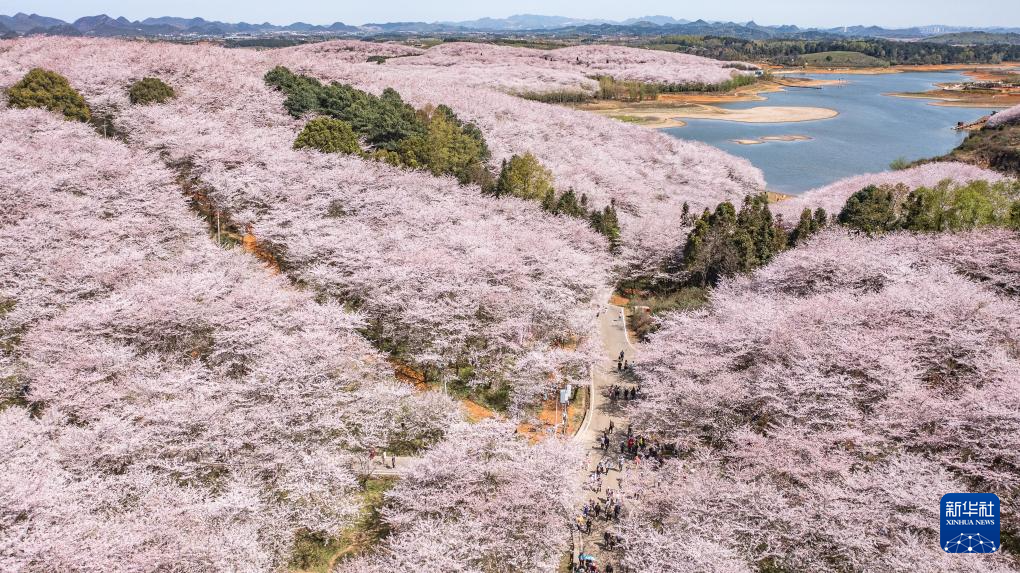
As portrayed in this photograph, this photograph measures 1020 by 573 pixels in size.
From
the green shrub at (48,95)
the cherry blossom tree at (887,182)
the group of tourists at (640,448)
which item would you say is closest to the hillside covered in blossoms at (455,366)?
the green shrub at (48,95)

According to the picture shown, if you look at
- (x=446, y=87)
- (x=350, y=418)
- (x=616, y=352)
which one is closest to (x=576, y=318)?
(x=616, y=352)

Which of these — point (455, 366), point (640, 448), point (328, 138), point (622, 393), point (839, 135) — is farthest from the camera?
point (839, 135)

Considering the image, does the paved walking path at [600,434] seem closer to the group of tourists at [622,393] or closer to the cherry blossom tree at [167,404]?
the group of tourists at [622,393]

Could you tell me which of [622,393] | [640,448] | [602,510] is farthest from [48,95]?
[602,510]

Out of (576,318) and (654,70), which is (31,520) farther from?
(654,70)

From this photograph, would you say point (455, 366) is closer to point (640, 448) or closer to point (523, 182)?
point (640, 448)

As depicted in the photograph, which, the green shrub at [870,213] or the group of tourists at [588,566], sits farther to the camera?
the green shrub at [870,213]

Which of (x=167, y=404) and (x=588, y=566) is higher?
(x=167, y=404)
